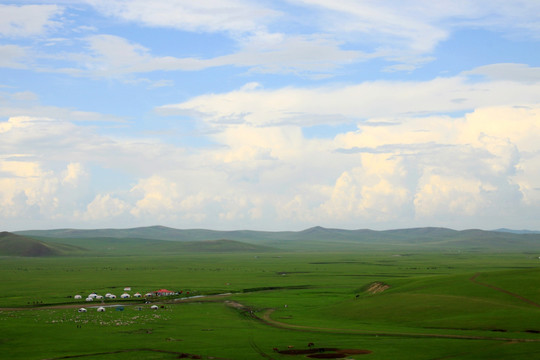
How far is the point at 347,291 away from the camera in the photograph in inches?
4641

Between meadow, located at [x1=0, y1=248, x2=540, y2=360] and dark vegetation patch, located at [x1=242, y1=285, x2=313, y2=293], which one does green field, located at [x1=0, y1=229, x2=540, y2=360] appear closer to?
meadow, located at [x1=0, y1=248, x2=540, y2=360]

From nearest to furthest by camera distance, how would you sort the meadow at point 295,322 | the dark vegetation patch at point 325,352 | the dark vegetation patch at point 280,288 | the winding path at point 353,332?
the dark vegetation patch at point 325,352 < the meadow at point 295,322 < the winding path at point 353,332 < the dark vegetation patch at point 280,288

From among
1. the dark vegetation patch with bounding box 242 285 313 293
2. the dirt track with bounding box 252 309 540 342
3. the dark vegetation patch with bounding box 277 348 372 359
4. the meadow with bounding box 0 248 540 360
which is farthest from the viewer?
the dark vegetation patch with bounding box 242 285 313 293

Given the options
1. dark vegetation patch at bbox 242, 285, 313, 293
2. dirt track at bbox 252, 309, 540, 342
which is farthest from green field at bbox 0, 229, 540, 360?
dark vegetation patch at bbox 242, 285, 313, 293

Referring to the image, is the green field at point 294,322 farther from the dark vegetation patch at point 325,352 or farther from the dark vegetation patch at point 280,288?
the dark vegetation patch at point 280,288

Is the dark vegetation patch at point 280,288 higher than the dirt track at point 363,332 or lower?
lower

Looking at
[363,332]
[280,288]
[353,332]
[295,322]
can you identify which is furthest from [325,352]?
[280,288]

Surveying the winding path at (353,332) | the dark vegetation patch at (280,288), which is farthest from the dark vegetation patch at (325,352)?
the dark vegetation patch at (280,288)

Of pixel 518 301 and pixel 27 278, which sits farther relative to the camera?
pixel 27 278

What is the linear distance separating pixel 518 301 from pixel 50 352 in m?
62.9

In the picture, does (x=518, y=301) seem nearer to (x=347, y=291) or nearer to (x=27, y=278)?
(x=347, y=291)

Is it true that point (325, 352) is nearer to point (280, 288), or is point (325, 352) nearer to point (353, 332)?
point (353, 332)

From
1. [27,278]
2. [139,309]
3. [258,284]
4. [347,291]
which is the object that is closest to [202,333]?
[139,309]

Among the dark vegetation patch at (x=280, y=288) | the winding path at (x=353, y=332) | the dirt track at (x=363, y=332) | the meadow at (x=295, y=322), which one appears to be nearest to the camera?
the meadow at (x=295, y=322)
